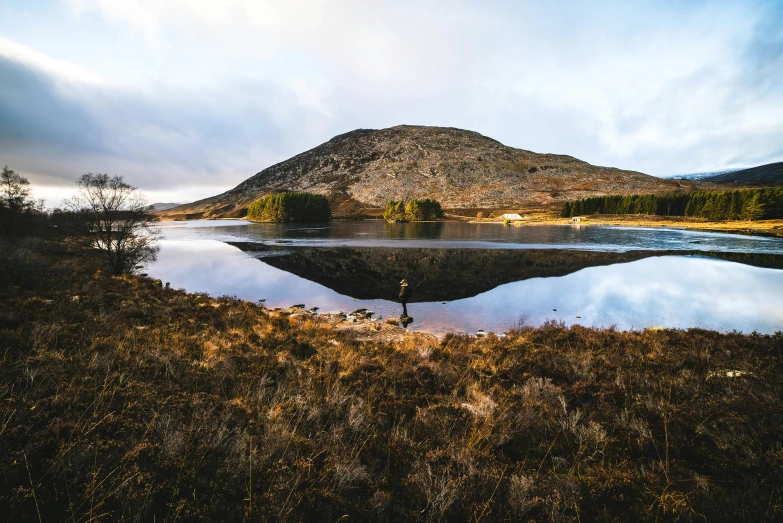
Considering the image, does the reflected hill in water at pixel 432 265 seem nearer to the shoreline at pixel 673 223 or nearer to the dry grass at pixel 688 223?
the shoreline at pixel 673 223

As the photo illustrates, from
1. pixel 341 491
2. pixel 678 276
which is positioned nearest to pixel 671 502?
pixel 341 491

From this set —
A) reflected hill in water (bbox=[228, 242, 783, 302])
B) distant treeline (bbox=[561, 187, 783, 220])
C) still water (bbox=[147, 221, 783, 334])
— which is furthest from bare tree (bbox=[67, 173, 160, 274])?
distant treeline (bbox=[561, 187, 783, 220])

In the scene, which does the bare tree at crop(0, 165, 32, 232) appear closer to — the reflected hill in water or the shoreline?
the reflected hill in water

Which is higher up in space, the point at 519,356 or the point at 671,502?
the point at 671,502

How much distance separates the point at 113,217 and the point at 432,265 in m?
27.8

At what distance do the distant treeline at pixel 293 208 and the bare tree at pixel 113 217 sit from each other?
384 feet

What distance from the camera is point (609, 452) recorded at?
18.2 feet

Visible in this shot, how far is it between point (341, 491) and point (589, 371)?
7993mm

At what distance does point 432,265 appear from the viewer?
3631 centimetres

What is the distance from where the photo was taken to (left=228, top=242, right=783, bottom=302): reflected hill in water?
1049 inches

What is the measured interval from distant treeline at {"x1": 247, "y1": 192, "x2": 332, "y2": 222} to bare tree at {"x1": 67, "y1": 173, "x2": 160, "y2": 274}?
384ft

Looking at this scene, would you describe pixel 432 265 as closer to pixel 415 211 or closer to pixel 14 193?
pixel 14 193

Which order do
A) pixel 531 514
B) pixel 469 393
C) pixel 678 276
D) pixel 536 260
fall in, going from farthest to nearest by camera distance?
pixel 536 260
pixel 678 276
pixel 469 393
pixel 531 514

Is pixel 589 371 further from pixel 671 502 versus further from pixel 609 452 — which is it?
pixel 671 502
